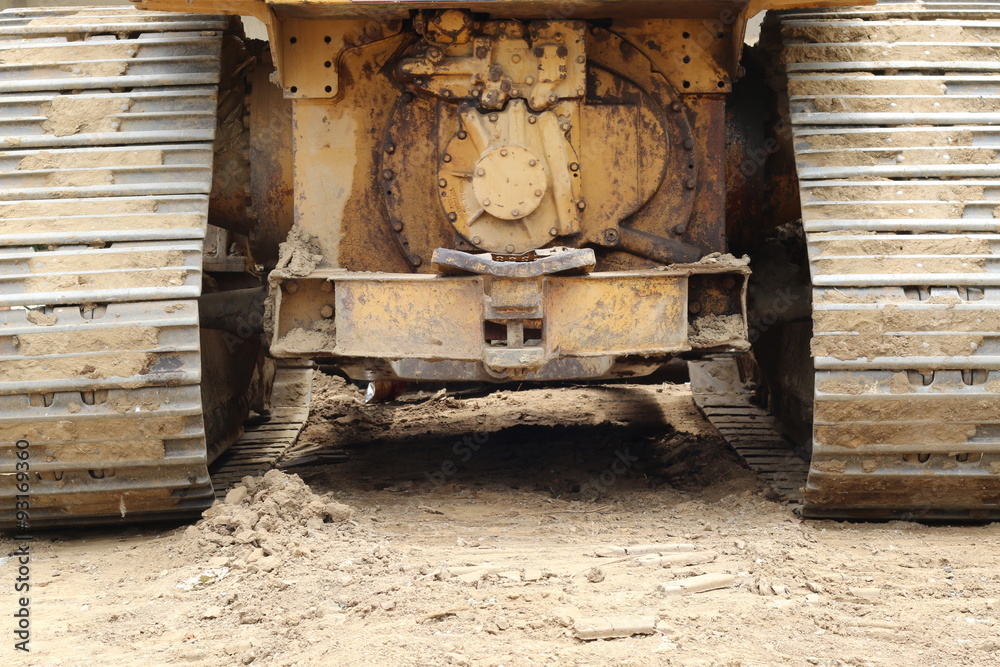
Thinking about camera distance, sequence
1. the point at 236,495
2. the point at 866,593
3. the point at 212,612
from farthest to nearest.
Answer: the point at 236,495
the point at 866,593
the point at 212,612

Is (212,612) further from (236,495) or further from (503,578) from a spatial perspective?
(236,495)

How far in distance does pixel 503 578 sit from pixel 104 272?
67.0 inches

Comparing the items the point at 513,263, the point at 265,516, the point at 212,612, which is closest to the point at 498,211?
the point at 513,263

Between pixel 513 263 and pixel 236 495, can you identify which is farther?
pixel 236 495

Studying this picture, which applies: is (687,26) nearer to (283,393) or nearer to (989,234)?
(989,234)

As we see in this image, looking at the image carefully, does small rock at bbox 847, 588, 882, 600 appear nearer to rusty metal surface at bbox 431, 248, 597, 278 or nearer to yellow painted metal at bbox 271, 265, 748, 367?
yellow painted metal at bbox 271, 265, 748, 367

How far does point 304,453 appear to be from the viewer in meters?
5.70

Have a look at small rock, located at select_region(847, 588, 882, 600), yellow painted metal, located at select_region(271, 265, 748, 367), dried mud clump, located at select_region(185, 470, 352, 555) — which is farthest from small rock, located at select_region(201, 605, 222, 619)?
small rock, located at select_region(847, 588, 882, 600)

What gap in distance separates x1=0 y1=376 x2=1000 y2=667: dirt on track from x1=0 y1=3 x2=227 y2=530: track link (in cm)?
29

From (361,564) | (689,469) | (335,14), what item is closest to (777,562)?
(361,564)

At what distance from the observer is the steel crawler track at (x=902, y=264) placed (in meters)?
3.67

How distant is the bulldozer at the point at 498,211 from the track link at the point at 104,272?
0.04 feet

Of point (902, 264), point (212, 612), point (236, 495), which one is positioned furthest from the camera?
point (236, 495)

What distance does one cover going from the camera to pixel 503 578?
11.1 ft
